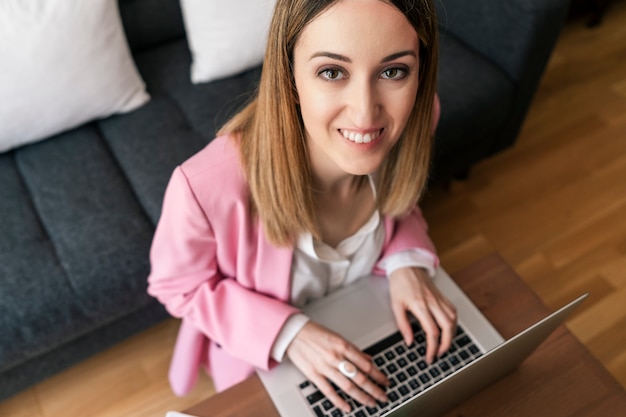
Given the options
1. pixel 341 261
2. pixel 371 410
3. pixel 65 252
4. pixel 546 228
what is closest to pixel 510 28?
pixel 546 228

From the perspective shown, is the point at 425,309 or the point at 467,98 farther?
the point at 467,98

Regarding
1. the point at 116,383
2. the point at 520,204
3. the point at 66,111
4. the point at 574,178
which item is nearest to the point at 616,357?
the point at 520,204

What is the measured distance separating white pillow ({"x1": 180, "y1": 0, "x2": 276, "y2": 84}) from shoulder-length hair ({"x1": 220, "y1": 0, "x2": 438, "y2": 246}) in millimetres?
726

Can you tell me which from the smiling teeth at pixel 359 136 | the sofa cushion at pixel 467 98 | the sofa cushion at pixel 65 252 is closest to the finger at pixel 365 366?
the smiling teeth at pixel 359 136

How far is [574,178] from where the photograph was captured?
1964mm

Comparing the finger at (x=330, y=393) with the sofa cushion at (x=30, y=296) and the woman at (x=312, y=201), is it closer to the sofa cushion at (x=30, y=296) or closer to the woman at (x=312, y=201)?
the woman at (x=312, y=201)

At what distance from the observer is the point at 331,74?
67cm

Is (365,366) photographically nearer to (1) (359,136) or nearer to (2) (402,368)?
(2) (402,368)

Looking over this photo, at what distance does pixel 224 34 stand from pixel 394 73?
3.12 ft

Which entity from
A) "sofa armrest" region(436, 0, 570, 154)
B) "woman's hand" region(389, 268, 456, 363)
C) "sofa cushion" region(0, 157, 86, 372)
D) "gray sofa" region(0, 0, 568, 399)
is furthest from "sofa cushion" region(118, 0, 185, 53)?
"woman's hand" region(389, 268, 456, 363)

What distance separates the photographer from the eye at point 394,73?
675 mm

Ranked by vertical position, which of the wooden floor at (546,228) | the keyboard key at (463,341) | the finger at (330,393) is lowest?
the wooden floor at (546,228)

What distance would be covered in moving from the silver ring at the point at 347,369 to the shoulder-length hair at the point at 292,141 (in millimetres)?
214

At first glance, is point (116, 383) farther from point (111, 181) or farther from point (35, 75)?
point (35, 75)
